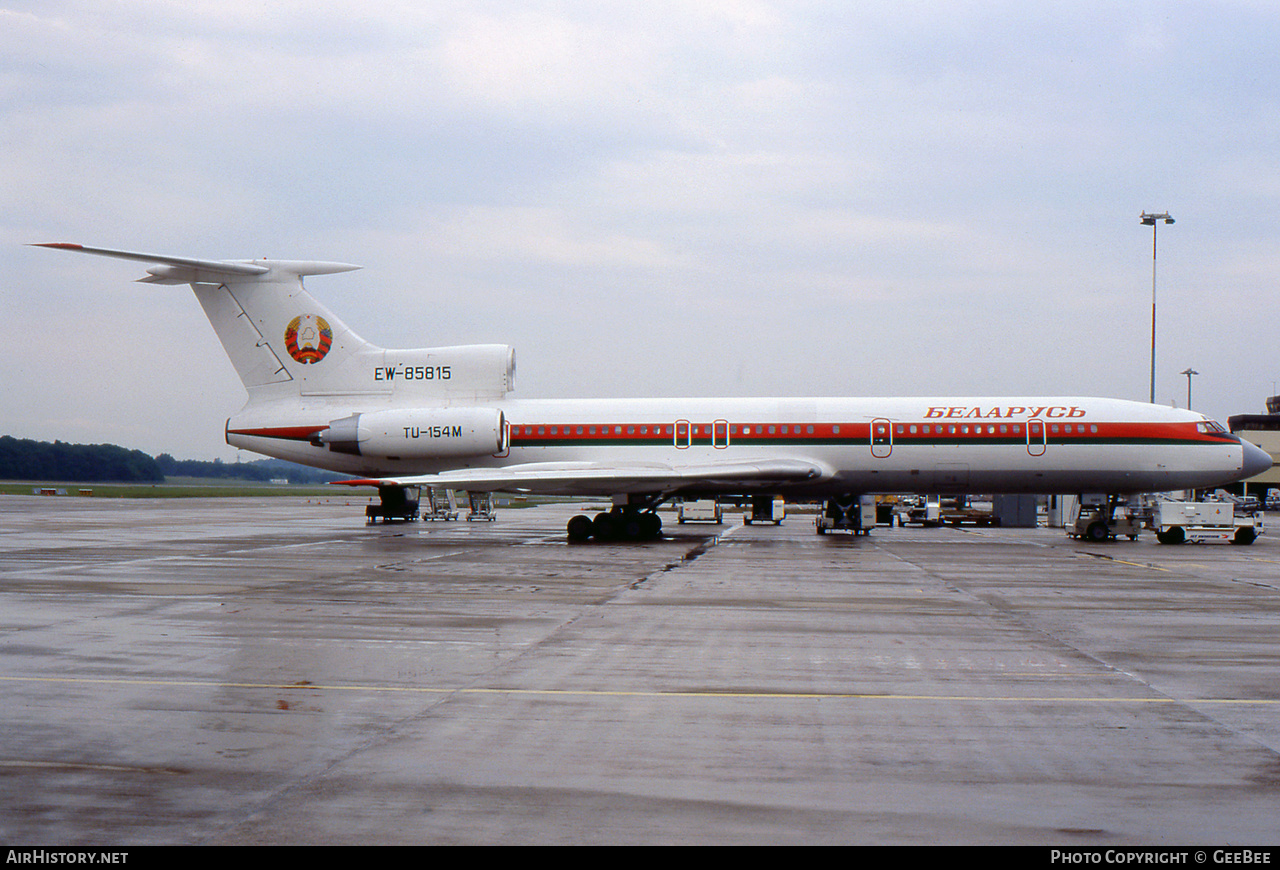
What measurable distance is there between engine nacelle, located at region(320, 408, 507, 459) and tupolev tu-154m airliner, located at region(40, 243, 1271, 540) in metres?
0.04

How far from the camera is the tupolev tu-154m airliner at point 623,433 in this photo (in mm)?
25891

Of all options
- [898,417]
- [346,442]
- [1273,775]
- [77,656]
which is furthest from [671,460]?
[1273,775]

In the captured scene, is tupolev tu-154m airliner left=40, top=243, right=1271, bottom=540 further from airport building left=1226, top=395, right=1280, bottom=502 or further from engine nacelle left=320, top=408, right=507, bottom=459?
airport building left=1226, top=395, right=1280, bottom=502

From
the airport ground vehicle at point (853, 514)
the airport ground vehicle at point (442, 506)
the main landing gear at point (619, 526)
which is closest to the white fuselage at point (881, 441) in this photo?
the main landing gear at point (619, 526)

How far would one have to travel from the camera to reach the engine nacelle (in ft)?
87.4

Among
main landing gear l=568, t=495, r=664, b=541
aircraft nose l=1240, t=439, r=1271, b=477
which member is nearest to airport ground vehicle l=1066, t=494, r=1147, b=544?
aircraft nose l=1240, t=439, r=1271, b=477

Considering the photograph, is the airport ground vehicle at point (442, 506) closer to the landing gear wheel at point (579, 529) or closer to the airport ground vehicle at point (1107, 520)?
the landing gear wheel at point (579, 529)

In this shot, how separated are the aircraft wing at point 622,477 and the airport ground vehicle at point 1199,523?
9410mm

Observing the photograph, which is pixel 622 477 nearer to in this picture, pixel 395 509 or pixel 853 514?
pixel 853 514

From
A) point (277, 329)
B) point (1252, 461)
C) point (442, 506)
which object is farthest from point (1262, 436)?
point (277, 329)

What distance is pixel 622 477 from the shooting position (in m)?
24.7

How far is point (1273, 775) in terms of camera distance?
18.3 ft

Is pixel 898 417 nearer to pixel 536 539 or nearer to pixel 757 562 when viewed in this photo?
pixel 757 562
